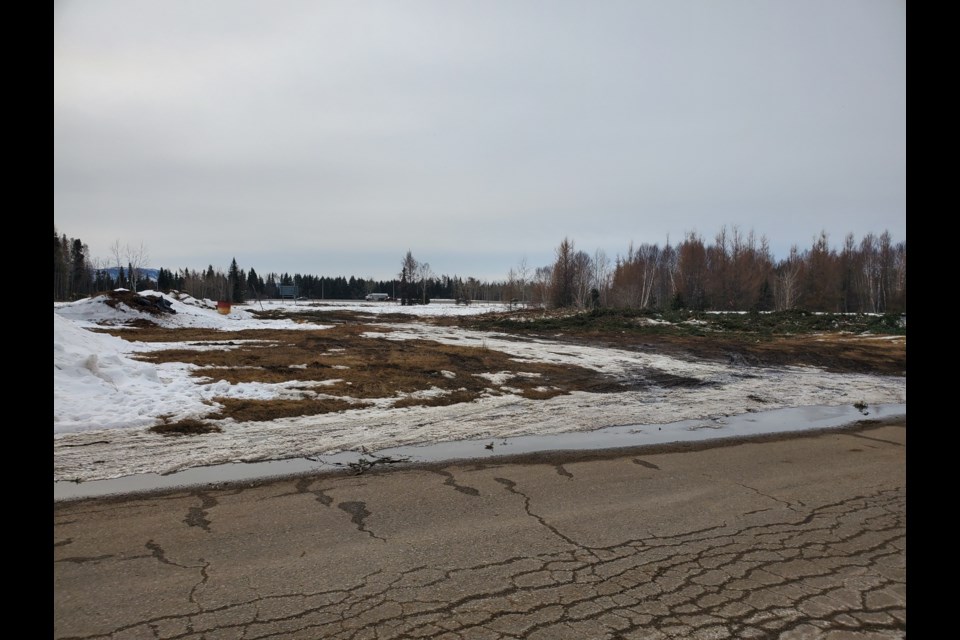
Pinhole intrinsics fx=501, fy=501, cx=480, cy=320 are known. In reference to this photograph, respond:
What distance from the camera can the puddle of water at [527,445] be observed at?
6.19 meters

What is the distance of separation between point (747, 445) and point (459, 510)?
547 centimetres

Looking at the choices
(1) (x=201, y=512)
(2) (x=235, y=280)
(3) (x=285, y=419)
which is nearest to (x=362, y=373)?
(3) (x=285, y=419)

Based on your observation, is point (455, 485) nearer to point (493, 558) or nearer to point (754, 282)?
point (493, 558)

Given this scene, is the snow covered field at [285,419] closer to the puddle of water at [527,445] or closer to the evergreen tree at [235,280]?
the puddle of water at [527,445]

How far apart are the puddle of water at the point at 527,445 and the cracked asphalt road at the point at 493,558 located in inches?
18.8

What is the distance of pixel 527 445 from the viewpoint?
323 inches

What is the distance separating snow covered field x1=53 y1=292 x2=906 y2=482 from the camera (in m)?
7.48

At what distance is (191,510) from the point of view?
209 inches

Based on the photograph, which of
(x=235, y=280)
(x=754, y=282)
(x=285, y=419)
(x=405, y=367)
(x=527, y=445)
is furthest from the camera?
(x=235, y=280)

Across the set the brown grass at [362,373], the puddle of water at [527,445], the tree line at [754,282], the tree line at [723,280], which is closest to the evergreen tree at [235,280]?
the tree line at [723,280]

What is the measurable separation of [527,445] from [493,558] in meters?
3.99
